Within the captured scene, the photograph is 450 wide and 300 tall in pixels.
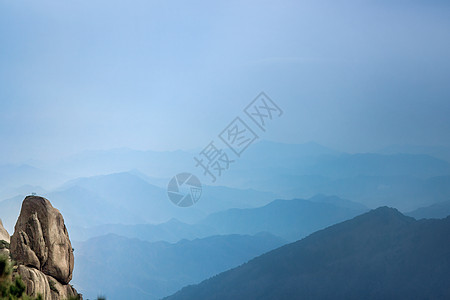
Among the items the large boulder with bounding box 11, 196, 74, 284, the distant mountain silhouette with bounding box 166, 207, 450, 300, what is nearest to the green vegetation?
the large boulder with bounding box 11, 196, 74, 284

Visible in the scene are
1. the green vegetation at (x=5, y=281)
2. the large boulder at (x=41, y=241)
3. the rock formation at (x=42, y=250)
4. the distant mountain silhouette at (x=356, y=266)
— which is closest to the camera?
the green vegetation at (x=5, y=281)

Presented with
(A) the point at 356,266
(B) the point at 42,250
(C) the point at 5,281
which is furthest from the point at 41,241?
(A) the point at 356,266

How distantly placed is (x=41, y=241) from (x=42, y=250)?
0.49 meters

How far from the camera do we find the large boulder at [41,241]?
26.6m

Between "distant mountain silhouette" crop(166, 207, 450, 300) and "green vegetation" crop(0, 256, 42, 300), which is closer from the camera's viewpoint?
"green vegetation" crop(0, 256, 42, 300)

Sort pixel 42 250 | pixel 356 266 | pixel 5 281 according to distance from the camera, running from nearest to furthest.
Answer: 1. pixel 5 281
2. pixel 42 250
3. pixel 356 266

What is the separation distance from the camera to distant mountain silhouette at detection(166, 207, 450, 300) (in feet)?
397

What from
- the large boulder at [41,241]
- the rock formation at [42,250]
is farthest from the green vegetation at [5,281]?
the large boulder at [41,241]

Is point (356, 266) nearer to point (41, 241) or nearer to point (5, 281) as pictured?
point (41, 241)

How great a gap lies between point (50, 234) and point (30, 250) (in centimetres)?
151

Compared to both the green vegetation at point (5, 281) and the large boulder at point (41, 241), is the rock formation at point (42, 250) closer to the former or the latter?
the large boulder at point (41, 241)

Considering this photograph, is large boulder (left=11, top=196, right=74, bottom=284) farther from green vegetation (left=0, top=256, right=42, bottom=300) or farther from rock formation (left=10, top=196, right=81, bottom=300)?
green vegetation (left=0, top=256, right=42, bottom=300)

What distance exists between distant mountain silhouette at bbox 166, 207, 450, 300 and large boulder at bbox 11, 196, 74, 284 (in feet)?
335

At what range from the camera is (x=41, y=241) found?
27.2 metres
